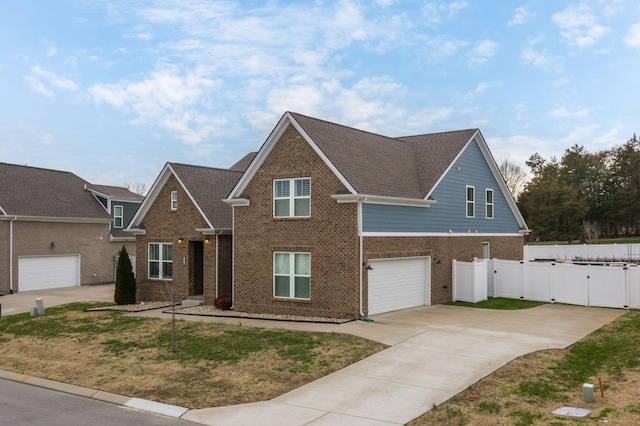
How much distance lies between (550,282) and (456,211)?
4803 mm

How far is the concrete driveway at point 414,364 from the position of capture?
9.98 metres

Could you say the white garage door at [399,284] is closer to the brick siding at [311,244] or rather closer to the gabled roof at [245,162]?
the brick siding at [311,244]

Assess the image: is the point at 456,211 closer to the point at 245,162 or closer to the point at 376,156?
the point at 376,156

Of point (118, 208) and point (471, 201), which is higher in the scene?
point (118, 208)

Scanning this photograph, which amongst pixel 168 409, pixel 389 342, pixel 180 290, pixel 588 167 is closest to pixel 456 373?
pixel 389 342

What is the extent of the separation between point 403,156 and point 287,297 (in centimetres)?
842

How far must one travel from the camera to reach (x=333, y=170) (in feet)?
63.1


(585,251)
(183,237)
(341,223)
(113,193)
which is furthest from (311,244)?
(585,251)

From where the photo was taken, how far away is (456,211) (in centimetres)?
2438

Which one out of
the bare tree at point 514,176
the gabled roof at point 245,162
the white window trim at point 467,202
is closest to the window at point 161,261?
the gabled roof at point 245,162

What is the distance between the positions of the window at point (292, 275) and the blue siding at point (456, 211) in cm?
272

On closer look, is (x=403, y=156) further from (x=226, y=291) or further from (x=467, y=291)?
(x=226, y=291)

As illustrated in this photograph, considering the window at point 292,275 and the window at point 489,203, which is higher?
the window at point 489,203

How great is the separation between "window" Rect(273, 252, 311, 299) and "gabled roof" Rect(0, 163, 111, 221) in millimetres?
18391
